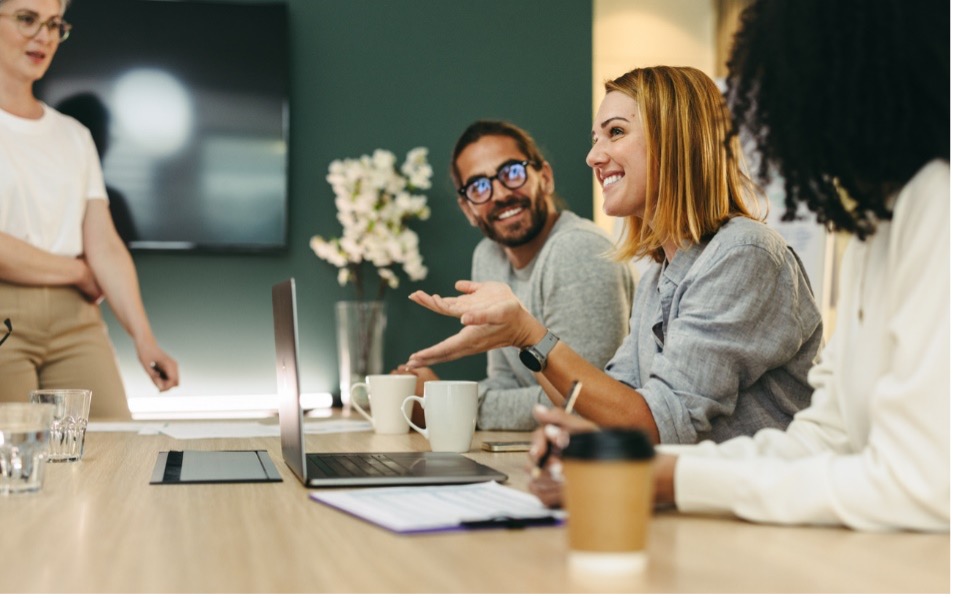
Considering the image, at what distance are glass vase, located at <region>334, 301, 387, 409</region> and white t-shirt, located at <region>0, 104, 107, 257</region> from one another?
96 cm

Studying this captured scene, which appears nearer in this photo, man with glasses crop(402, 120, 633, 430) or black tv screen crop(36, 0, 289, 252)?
man with glasses crop(402, 120, 633, 430)

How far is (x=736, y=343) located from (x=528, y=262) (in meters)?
1.24

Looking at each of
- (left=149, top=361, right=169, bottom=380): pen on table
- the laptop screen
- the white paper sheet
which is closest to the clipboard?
the laptop screen

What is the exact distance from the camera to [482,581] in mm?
736

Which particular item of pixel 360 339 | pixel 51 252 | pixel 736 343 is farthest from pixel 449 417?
pixel 360 339

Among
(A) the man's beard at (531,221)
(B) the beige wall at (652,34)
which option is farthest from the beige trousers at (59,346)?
(B) the beige wall at (652,34)

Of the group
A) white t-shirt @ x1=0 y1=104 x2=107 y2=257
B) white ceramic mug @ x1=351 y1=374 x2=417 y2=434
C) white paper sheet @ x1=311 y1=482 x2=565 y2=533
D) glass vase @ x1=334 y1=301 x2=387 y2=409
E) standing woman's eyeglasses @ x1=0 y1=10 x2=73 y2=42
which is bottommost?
glass vase @ x1=334 y1=301 x2=387 y2=409

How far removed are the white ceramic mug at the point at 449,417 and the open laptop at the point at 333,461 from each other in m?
0.10

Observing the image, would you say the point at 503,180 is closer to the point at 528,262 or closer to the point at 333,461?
the point at 528,262

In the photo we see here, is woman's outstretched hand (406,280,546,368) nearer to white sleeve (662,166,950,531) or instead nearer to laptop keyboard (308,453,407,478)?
laptop keyboard (308,453,407,478)

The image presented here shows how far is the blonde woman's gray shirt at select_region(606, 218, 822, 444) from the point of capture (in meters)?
1.57

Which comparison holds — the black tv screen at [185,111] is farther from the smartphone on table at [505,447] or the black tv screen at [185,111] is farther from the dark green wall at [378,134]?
the smartphone on table at [505,447]

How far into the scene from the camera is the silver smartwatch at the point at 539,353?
1.68 m

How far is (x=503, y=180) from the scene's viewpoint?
8.96ft
